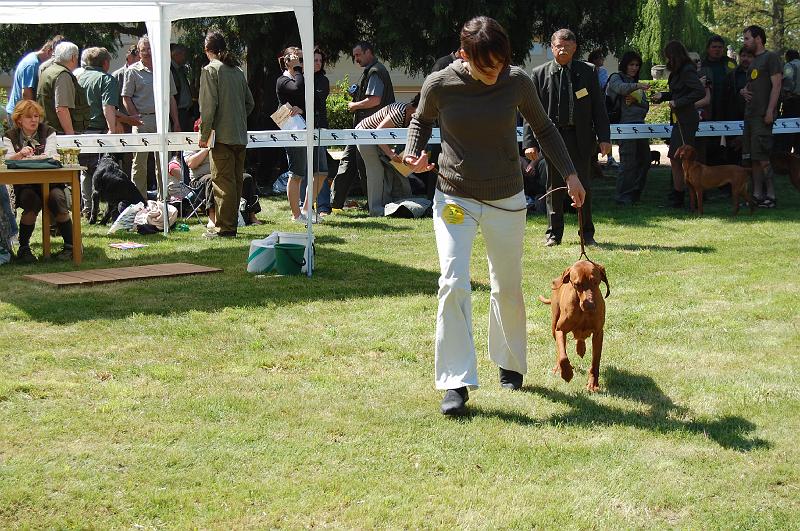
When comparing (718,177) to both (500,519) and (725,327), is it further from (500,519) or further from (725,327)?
(500,519)

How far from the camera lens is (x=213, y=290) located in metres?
8.54

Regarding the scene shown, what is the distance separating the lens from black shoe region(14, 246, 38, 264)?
32.9 feet

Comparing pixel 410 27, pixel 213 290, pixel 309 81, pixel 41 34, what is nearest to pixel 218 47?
pixel 309 81

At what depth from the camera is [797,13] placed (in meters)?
45.8

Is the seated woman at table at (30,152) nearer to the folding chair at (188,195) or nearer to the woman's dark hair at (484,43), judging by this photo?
the folding chair at (188,195)

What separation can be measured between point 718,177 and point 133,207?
6.96 meters

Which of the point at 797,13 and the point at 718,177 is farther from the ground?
the point at 797,13

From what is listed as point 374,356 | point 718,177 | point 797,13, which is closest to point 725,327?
point 374,356

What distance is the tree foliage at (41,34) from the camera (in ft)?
68.8

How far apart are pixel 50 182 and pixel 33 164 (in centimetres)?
23

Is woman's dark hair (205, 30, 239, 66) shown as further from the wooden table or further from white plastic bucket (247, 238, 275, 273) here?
white plastic bucket (247, 238, 275, 273)

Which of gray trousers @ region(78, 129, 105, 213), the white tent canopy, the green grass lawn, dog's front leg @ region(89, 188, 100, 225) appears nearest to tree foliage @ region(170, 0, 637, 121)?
the white tent canopy

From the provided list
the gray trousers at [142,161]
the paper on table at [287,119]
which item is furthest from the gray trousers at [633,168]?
the gray trousers at [142,161]

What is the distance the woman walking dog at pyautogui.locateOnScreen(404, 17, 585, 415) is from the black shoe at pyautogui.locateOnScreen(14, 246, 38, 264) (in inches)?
233
